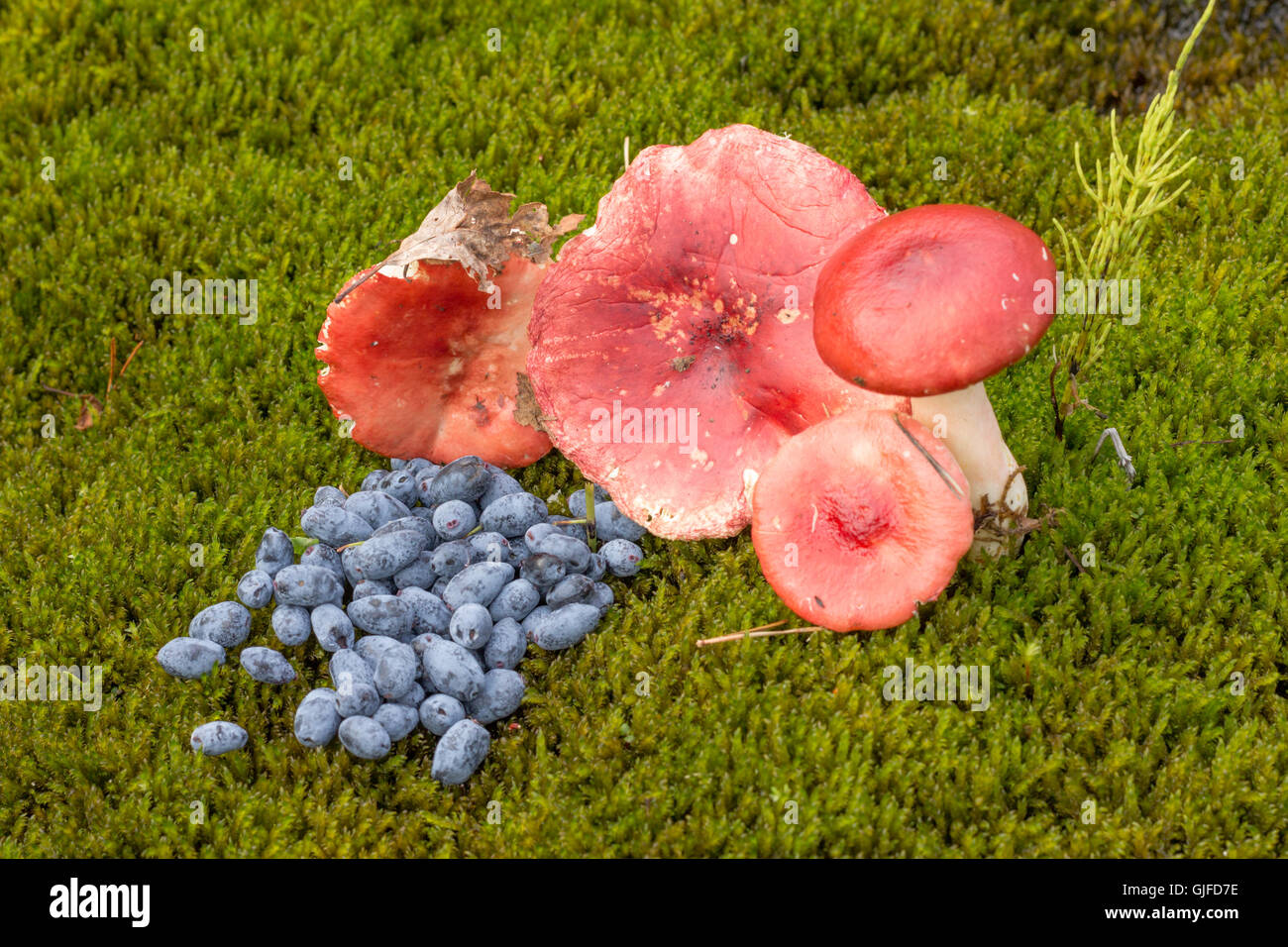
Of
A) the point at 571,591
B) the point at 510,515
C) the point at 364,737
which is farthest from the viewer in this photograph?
the point at 510,515

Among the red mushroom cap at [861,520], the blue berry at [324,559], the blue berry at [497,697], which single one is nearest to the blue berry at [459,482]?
the blue berry at [324,559]

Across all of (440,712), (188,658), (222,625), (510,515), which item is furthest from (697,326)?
(188,658)

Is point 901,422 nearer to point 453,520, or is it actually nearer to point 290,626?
point 453,520

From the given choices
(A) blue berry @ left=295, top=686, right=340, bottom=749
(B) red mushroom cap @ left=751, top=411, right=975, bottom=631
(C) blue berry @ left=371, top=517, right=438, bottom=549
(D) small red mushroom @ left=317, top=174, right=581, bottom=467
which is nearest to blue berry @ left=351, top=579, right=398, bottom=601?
(C) blue berry @ left=371, top=517, right=438, bottom=549

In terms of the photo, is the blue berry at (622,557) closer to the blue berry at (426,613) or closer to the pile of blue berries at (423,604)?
the pile of blue berries at (423,604)

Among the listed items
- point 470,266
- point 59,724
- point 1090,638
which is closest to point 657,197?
point 470,266
